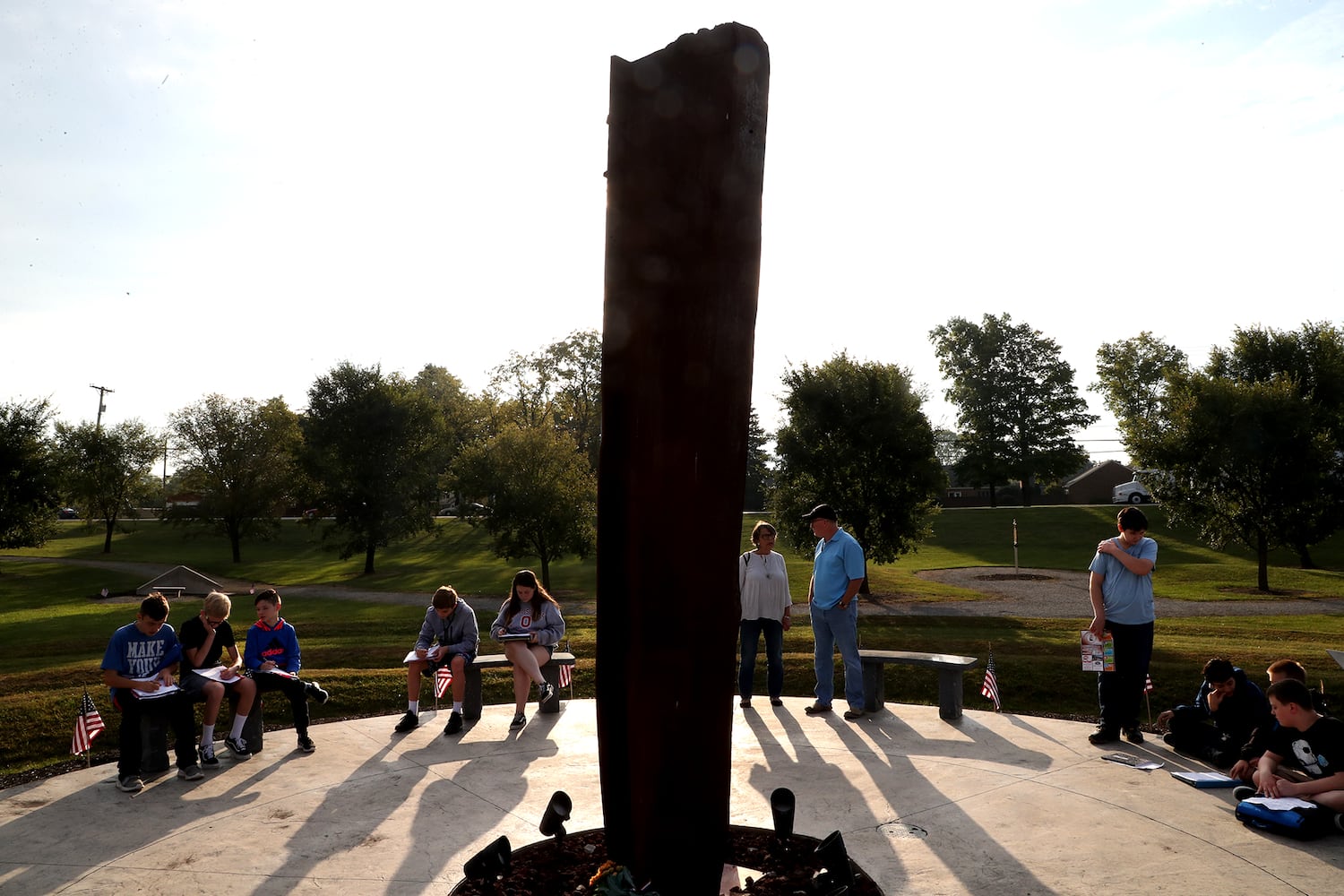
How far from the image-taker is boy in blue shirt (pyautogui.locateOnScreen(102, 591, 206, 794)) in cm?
628

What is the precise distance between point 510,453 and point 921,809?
71.3ft

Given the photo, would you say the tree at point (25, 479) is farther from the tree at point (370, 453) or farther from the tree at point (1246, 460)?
the tree at point (1246, 460)

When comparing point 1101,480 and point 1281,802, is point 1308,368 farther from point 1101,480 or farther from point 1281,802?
point 1281,802

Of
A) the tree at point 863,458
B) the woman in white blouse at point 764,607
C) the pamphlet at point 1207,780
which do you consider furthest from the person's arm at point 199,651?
the tree at point 863,458

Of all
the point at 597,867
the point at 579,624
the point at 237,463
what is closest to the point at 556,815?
the point at 597,867

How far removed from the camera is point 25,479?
2873cm

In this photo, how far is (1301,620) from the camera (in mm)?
18141

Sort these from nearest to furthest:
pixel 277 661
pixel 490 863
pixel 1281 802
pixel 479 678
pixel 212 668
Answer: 1. pixel 490 863
2. pixel 1281 802
3. pixel 212 668
4. pixel 277 661
5. pixel 479 678

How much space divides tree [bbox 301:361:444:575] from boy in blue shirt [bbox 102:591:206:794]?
1136 inches

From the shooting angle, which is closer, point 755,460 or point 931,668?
point 931,668

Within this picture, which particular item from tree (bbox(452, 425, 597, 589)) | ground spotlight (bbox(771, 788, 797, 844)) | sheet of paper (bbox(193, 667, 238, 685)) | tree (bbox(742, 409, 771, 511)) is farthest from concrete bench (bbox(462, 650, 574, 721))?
tree (bbox(742, 409, 771, 511))

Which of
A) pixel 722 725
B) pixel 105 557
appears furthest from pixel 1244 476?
pixel 105 557

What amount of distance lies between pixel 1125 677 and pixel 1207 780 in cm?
116

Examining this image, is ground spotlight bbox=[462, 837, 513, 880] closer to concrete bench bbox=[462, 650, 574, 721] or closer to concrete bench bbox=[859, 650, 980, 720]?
concrete bench bbox=[462, 650, 574, 721]
